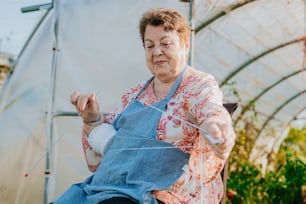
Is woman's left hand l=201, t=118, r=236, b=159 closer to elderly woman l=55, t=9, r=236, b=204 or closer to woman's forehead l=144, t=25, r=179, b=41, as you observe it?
elderly woman l=55, t=9, r=236, b=204

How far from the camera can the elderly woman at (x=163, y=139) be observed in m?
1.73

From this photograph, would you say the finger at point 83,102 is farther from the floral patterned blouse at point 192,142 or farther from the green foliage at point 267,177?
the green foliage at point 267,177

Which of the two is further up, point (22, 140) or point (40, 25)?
point (40, 25)

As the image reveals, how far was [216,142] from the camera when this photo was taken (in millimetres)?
1427

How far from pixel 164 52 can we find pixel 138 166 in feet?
1.27

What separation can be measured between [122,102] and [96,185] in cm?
37

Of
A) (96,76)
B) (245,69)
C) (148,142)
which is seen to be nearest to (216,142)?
(148,142)

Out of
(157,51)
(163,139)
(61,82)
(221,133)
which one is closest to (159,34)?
(157,51)

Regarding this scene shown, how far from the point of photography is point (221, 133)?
1.45 meters

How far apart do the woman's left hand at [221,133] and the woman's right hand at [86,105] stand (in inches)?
23.2

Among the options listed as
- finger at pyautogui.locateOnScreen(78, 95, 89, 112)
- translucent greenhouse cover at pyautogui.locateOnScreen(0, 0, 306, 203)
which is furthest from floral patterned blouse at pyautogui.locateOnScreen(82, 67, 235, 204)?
translucent greenhouse cover at pyautogui.locateOnScreen(0, 0, 306, 203)

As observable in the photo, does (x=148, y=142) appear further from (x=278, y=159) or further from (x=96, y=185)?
(x=278, y=159)

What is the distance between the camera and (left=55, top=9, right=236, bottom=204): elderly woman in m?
1.73

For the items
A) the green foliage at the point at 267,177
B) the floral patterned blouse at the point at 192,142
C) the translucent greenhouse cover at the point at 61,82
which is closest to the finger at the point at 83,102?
the floral patterned blouse at the point at 192,142
